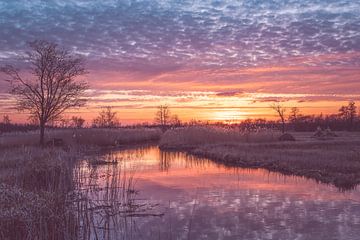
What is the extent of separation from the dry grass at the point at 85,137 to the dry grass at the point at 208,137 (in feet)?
17.5

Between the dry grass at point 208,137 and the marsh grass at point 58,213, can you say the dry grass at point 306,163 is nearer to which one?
the dry grass at point 208,137

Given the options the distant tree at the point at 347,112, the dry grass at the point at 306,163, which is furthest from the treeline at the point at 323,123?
the dry grass at the point at 306,163

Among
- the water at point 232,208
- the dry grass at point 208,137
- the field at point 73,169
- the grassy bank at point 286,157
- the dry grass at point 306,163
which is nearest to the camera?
the field at point 73,169

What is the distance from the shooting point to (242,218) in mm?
12430

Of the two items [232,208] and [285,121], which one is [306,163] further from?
[285,121]

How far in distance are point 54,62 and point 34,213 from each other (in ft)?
94.0

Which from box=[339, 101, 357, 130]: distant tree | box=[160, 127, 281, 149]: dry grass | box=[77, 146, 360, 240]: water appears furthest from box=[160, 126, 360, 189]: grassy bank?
box=[339, 101, 357, 130]: distant tree

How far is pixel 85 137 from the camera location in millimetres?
41188

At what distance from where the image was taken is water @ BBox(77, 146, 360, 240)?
36.0ft

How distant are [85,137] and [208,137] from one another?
11538 mm

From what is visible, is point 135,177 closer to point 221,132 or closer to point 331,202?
point 331,202

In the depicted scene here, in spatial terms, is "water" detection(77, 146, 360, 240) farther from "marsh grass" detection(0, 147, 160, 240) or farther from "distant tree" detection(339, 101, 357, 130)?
"distant tree" detection(339, 101, 357, 130)

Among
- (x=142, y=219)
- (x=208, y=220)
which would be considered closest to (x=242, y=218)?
(x=208, y=220)

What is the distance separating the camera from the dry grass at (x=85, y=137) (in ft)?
118
